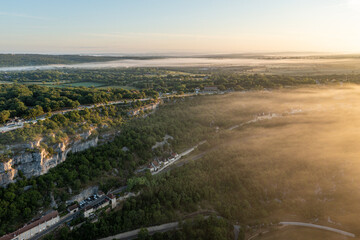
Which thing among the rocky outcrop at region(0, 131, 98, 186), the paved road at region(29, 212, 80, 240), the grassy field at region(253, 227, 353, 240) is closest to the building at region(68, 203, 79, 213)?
the paved road at region(29, 212, 80, 240)

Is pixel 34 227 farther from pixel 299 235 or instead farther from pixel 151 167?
pixel 299 235

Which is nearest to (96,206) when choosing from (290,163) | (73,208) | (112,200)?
(112,200)

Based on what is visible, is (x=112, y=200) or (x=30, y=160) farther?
(x=30, y=160)

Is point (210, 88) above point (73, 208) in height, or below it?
above

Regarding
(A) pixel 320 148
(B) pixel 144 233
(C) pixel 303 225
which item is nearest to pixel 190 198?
(B) pixel 144 233

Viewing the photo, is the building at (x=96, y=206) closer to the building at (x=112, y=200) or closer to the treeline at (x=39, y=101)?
the building at (x=112, y=200)
